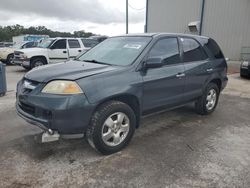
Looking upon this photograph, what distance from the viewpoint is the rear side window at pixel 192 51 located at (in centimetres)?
472

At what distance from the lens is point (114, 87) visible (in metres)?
3.40

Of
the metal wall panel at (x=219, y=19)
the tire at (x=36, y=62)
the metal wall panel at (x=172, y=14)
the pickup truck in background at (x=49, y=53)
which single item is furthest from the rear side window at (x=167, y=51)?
the metal wall panel at (x=172, y=14)

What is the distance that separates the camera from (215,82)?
561 centimetres

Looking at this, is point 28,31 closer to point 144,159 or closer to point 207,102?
point 207,102

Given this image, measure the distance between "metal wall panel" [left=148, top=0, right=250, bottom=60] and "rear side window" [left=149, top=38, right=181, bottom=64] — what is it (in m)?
13.7

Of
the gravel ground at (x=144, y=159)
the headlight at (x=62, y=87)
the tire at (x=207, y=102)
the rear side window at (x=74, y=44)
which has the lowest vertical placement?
the gravel ground at (x=144, y=159)

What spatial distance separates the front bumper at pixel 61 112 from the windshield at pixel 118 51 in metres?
1.04

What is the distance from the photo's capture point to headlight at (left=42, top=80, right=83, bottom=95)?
312cm

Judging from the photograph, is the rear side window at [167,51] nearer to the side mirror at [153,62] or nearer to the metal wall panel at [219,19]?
the side mirror at [153,62]

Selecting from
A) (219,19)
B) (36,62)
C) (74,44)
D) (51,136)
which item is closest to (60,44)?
(74,44)

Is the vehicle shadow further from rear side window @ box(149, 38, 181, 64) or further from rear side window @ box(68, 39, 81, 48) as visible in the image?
rear side window @ box(68, 39, 81, 48)

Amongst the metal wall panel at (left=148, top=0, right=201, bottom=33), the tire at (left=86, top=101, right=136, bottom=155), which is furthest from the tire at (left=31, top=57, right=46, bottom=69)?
the metal wall panel at (left=148, top=0, right=201, bottom=33)

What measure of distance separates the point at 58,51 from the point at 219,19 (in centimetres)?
1119

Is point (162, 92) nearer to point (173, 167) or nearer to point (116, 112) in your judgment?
point (116, 112)
